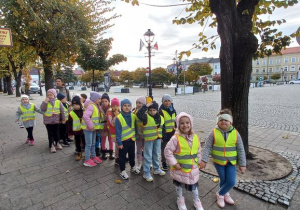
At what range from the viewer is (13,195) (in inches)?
114

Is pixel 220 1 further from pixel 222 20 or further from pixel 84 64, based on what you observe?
pixel 84 64

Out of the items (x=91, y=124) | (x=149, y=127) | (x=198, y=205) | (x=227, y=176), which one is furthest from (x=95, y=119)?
(x=227, y=176)

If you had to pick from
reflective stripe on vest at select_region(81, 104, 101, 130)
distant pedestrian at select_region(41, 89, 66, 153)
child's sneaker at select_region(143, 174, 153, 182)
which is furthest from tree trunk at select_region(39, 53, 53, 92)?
child's sneaker at select_region(143, 174, 153, 182)

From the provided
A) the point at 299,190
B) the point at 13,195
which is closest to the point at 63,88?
the point at 13,195

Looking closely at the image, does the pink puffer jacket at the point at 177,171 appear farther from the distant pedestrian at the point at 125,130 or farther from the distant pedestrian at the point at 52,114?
the distant pedestrian at the point at 52,114

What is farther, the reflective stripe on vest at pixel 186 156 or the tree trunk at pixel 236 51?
the tree trunk at pixel 236 51

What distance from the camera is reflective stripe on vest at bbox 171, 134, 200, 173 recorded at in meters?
2.44

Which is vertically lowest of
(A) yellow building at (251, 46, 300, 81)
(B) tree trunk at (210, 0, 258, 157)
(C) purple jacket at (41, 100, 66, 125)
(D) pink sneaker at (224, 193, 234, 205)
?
(D) pink sneaker at (224, 193, 234, 205)

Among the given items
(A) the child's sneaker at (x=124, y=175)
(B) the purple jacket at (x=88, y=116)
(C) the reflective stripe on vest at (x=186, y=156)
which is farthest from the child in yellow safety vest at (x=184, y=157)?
(B) the purple jacket at (x=88, y=116)

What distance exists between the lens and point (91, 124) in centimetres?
369

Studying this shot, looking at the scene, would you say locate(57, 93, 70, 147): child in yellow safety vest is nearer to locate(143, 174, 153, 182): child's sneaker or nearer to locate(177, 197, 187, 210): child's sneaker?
locate(143, 174, 153, 182): child's sneaker

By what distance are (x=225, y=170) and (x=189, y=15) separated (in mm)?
3978

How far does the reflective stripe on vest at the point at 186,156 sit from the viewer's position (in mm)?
2440

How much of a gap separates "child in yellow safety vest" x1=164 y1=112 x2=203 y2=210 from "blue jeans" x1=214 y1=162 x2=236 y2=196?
0.38 m
